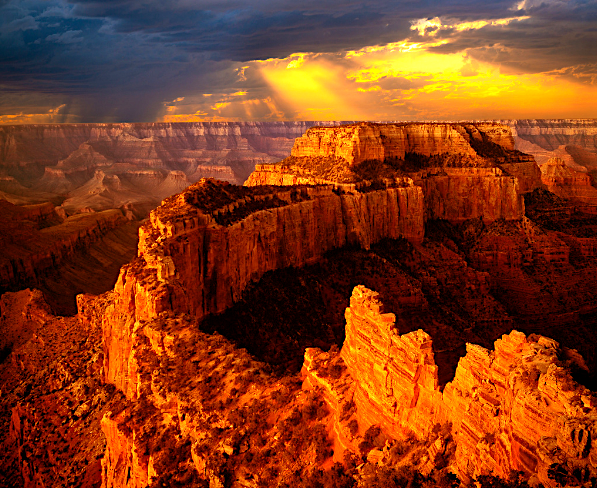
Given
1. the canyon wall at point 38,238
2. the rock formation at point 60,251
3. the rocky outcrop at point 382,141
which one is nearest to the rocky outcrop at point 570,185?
the rocky outcrop at point 382,141

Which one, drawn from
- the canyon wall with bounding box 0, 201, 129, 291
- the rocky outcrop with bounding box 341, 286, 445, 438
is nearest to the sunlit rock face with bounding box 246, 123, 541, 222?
the canyon wall with bounding box 0, 201, 129, 291

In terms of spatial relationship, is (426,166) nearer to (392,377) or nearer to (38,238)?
(38,238)

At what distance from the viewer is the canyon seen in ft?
36.9

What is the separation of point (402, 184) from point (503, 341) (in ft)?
171

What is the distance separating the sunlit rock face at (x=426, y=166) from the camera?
222 ft

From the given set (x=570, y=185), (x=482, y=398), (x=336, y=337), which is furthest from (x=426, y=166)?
(x=482, y=398)

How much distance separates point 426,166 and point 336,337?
42.0 m

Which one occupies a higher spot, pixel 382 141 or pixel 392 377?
pixel 392 377

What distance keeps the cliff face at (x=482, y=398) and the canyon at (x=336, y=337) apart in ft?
0.14

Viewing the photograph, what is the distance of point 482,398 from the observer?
1105 cm

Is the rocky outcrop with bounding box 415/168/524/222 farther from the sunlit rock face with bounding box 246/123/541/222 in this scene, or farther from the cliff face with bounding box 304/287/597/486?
the cliff face with bounding box 304/287/597/486

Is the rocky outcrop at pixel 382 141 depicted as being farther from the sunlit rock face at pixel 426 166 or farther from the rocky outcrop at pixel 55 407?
the rocky outcrop at pixel 55 407

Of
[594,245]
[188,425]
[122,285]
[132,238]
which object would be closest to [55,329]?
[122,285]

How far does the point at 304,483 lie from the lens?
12.5 meters
